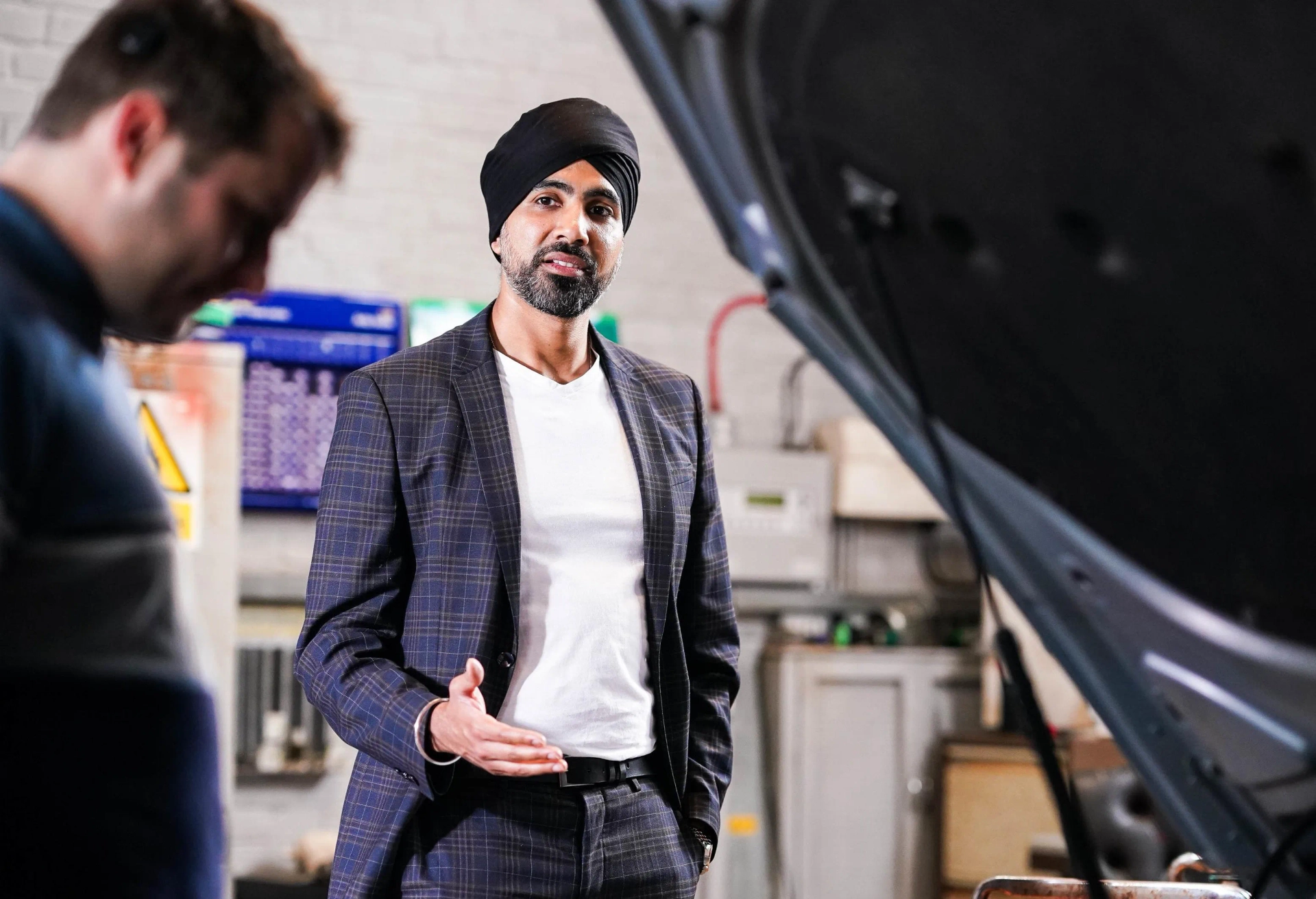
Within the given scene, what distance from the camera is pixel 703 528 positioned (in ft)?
5.40

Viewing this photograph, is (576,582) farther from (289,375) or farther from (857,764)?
(857,764)

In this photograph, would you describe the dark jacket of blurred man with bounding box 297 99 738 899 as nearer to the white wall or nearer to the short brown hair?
the short brown hair

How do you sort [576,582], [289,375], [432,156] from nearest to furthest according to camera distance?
[576,582], [289,375], [432,156]

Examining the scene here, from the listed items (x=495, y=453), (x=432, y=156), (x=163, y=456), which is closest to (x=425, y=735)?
(x=495, y=453)

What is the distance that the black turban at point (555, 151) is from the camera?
1.55m

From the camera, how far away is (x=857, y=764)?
169 inches

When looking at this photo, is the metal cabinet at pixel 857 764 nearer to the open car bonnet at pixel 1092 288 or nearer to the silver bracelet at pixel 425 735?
the silver bracelet at pixel 425 735

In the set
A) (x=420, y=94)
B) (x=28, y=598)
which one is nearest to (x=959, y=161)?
(x=28, y=598)

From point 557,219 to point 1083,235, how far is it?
3.02 feet

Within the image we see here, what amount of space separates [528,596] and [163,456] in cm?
206

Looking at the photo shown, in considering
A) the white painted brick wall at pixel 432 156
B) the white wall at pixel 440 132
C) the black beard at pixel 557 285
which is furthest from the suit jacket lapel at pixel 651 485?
the white painted brick wall at pixel 432 156

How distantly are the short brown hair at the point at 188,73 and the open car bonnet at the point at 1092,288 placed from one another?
21 centimetres

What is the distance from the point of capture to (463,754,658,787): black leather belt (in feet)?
4.48

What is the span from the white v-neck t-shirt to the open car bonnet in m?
0.62
